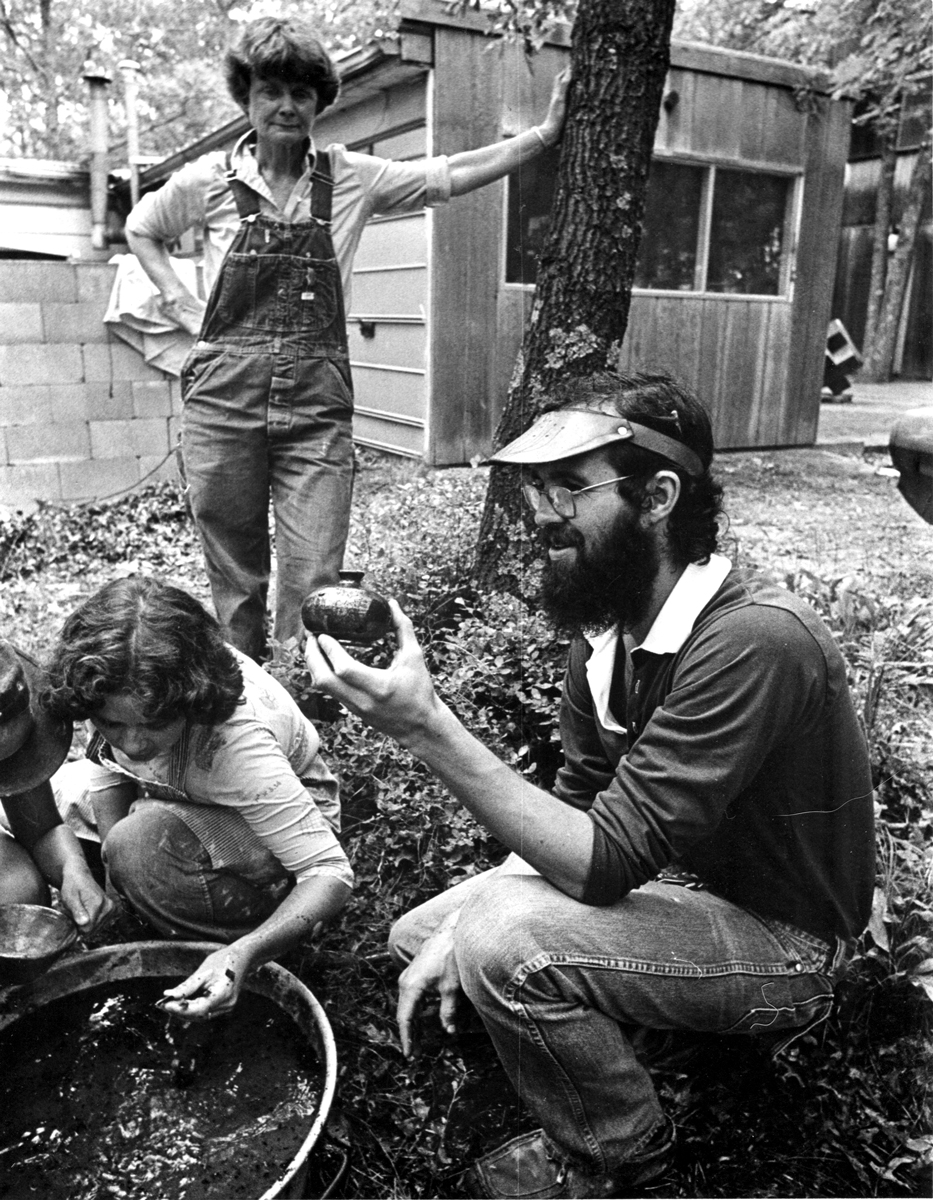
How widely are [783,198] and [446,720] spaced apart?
30.2 ft

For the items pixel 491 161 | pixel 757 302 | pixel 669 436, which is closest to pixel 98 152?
pixel 757 302

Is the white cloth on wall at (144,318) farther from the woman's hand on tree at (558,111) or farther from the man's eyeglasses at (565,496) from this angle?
the man's eyeglasses at (565,496)

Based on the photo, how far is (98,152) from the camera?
9062 millimetres

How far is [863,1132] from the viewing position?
208cm

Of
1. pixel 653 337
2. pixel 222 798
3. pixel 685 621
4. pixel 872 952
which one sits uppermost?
pixel 653 337


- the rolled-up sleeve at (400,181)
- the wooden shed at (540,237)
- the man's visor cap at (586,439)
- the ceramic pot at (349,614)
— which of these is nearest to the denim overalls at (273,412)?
the rolled-up sleeve at (400,181)

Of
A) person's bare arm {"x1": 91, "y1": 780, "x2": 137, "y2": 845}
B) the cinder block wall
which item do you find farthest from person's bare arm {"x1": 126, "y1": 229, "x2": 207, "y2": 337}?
the cinder block wall

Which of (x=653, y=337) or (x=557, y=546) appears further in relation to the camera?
(x=653, y=337)

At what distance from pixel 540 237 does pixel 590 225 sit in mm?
3411

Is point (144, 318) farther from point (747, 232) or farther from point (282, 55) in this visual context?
point (747, 232)

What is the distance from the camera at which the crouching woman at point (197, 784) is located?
6.23ft

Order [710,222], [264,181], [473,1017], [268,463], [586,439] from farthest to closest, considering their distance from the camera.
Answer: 1. [710,222]
2. [268,463]
3. [264,181]
4. [473,1017]
5. [586,439]

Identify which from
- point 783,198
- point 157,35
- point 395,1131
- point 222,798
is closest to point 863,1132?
point 395,1131

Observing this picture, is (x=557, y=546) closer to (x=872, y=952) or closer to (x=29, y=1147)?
(x=872, y=952)
